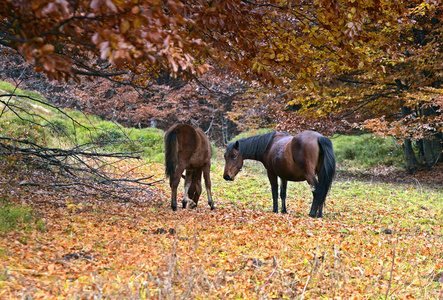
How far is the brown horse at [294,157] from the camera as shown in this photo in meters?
6.79

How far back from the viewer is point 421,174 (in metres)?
14.1

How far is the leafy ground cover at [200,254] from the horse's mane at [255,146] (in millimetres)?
1531

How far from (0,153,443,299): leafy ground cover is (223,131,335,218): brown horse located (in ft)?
2.59

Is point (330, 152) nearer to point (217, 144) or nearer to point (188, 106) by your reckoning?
point (188, 106)

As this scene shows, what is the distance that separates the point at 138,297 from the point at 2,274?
4.02 feet

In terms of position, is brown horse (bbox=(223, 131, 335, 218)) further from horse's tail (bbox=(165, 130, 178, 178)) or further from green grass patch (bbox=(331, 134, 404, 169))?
green grass patch (bbox=(331, 134, 404, 169))

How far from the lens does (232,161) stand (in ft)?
26.0

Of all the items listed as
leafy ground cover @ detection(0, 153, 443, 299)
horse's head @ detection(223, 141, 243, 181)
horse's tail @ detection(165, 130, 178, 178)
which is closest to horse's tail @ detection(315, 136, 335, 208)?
leafy ground cover @ detection(0, 153, 443, 299)

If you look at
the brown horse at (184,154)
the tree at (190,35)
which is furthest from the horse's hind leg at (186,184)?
the tree at (190,35)

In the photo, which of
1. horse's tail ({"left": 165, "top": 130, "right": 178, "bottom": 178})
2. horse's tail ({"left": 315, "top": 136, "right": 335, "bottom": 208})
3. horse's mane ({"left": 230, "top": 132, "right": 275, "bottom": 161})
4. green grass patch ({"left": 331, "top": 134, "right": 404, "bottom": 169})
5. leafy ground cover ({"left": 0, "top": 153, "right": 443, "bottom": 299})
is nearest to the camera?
leafy ground cover ({"left": 0, "top": 153, "right": 443, "bottom": 299})

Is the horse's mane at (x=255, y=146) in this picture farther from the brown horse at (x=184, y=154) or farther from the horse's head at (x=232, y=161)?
the brown horse at (x=184, y=154)

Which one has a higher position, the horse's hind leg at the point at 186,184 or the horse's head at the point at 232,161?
the horse's head at the point at 232,161

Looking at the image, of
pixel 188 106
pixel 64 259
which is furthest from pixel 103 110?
pixel 64 259

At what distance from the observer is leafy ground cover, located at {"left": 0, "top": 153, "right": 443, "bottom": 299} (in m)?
3.07
